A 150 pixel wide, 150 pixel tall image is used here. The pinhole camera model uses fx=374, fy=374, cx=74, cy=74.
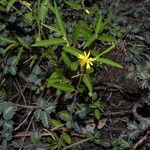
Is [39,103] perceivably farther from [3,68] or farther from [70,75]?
[3,68]

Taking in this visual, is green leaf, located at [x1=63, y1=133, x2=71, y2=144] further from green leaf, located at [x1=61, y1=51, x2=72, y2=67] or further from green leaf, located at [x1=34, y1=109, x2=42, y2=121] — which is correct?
green leaf, located at [x1=61, y1=51, x2=72, y2=67]

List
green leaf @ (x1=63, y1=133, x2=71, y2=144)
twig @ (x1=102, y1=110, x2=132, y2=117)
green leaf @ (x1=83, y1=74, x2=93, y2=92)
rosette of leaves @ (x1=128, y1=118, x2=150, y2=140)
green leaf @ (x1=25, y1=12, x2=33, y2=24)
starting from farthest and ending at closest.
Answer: green leaf @ (x1=25, y1=12, x2=33, y2=24) < twig @ (x1=102, y1=110, x2=132, y2=117) < green leaf @ (x1=63, y1=133, x2=71, y2=144) < rosette of leaves @ (x1=128, y1=118, x2=150, y2=140) < green leaf @ (x1=83, y1=74, x2=93, y2=92)

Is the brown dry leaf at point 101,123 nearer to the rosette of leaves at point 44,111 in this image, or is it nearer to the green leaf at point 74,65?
the rosette of leaves at point 44,111

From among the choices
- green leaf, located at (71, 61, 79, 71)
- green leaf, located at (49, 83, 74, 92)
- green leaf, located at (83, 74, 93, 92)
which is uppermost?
green leaf, located at (71, 61, 79, 71)

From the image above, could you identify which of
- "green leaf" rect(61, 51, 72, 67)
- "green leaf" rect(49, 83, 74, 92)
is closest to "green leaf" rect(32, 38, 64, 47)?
"green leaf" rect(61, 51, 72, 67)

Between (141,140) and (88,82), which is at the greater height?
(88,82)

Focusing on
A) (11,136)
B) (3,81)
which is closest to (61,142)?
(11,136)

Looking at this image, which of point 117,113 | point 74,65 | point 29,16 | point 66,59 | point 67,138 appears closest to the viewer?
point 74,65

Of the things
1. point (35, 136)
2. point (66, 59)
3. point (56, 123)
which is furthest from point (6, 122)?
point (66, 59)

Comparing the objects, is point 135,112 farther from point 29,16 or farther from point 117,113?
point 29,16

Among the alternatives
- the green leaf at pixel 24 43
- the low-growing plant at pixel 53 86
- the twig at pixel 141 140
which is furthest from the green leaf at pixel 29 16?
the twig at pixel 141 140
